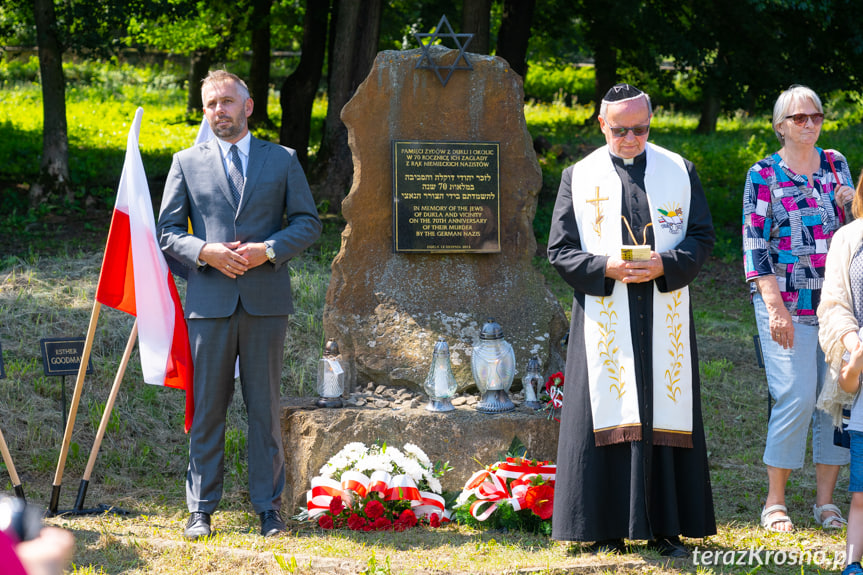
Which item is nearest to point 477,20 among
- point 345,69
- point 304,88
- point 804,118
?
point 345,69

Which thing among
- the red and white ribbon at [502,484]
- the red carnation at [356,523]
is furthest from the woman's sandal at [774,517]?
the red carnation at [356,523]

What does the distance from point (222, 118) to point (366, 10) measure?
7388 mm

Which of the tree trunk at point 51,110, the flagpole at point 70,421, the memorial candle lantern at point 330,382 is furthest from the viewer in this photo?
the tree trunk at point 51,110

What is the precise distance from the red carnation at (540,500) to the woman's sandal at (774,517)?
3.75 feet

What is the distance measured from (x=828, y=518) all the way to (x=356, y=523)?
2.47 metres

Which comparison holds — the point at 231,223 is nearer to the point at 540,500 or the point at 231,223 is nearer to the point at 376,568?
the point at 376,568

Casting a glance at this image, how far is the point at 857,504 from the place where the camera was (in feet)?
12.2

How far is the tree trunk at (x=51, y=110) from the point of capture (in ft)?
36.8

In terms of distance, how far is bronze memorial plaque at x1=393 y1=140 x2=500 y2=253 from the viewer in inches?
214

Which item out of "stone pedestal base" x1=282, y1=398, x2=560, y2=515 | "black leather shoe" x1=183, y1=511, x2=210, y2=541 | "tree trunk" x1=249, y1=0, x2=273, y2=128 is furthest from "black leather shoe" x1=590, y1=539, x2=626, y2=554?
"tree trunk" x1=249, y1=0, x2=273, y2=128

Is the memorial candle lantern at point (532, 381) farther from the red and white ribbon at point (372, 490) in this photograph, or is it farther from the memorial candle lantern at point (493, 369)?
the red and white ribbon at point (372, 490)

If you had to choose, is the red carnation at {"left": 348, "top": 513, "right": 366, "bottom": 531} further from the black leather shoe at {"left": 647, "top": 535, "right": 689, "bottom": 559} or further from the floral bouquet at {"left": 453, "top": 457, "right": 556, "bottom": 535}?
the black leather shoe at {"left": 647, "top": 535, "right": 689, "bottom": 559}

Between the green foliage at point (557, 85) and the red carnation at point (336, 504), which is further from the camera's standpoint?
the green foliage at point (557, 85)

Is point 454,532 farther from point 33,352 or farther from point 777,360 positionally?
point 33,352
